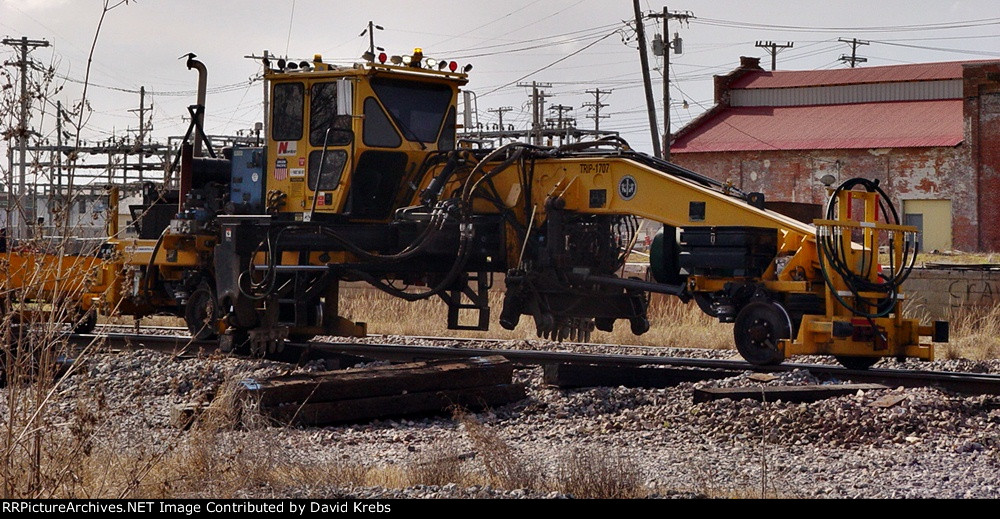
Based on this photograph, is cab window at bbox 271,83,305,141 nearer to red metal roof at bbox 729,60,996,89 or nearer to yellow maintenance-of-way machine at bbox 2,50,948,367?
yellow maintenance-of-way machine at bbox 2,50,948,367

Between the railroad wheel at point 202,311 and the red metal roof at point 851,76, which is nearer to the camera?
the railroad wheel at point 202,311

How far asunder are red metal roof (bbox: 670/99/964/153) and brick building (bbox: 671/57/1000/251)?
44mm

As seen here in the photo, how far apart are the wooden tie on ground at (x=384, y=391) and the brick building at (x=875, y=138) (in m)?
37.8

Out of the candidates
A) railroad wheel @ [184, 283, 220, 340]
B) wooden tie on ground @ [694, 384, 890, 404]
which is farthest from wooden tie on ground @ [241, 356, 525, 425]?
railroad wheel @ [184, 283, 220, 340]

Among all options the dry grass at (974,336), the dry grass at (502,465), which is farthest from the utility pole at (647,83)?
the dry grass at (502,465)

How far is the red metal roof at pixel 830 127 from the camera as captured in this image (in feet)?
155

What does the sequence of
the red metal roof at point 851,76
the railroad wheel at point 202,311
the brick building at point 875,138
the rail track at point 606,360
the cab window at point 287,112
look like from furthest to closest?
the red metal roof at point 851,76, the brick building at point 875,138, the railroad wheel at point 202,311, the cab window at point 287,112, the rail track at point 606,360

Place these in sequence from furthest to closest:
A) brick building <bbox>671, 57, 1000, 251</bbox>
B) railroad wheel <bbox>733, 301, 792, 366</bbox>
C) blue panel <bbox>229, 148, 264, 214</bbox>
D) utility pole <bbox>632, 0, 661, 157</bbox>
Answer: brick building <bbox>671, 57, 1000, 251</bbox> < utility pole <bbox>632, 0, 661, 157</bbox> < blue panel <bbox>229, 148, 264, 214</bbox> < railroad wheel <bbox>733, 301, 792, 366</bbox>

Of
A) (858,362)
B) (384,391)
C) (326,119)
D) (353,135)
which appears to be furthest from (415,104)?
(858,362)

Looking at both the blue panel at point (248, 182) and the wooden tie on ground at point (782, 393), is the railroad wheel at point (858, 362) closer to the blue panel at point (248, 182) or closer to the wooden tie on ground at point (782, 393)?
the wooden tie on ground at point (782, 393)

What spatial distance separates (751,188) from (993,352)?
118ft

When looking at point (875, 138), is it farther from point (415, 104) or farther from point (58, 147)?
point (58, 147)

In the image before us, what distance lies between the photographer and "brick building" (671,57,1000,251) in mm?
44938
